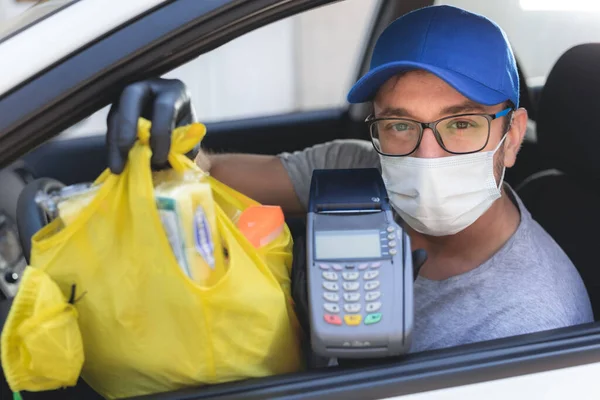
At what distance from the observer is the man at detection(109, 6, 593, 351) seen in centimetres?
129

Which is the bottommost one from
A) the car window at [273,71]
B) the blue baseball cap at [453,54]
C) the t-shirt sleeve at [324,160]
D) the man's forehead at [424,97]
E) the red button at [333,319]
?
the car window at [273,71]

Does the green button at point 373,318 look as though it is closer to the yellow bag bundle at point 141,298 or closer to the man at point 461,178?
the yellow bag bundle at point 141,298

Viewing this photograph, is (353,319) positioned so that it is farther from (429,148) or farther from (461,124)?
(461,124)

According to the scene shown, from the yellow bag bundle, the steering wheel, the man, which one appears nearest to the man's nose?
the man

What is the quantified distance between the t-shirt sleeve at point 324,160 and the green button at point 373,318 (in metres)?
0.92

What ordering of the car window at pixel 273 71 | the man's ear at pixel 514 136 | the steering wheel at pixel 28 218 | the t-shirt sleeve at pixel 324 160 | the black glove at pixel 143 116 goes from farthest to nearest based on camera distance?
the car window at pixel 273 71 → the t-shirt sleeve at pixel 324 160 → the man's ear at pixel 514 136 → the steering wheel at pixel 28 218 → the black glove at pixel 143 116

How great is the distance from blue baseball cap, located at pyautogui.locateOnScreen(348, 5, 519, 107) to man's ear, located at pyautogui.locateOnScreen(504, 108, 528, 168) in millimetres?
78

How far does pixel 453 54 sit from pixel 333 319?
757 millimetres

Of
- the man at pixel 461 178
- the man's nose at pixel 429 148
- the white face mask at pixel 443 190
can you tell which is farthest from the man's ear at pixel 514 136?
the man's nose at pixel 429 148

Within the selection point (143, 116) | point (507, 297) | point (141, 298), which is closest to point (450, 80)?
point (507, 297)

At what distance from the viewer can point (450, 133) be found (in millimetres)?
1384

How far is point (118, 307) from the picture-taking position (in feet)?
2.94

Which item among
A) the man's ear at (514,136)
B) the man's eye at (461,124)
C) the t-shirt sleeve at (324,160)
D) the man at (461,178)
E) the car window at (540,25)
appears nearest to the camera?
the man at (461,178)

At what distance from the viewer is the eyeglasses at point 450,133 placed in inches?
54.1
